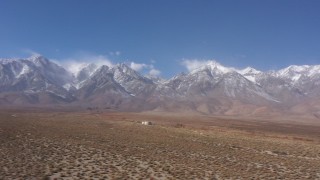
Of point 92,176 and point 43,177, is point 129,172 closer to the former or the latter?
point 92,176

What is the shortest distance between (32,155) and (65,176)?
621 cm

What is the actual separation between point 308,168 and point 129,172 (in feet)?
42.7

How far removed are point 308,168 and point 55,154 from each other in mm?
17220

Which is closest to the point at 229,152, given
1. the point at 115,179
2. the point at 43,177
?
the point at 115,179

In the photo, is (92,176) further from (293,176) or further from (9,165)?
(293,176)

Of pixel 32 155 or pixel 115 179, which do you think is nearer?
pixel 115 179

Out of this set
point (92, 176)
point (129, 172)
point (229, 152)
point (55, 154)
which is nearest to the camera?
point (92, 176)

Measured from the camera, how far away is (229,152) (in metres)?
35.8

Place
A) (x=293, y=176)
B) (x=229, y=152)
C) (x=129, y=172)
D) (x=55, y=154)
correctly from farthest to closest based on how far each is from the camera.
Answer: (x=229, y=152)
(x=55, y=154)
(x=293, y=176)
(x=129, y=172)

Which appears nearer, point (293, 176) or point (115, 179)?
point (115, 179)

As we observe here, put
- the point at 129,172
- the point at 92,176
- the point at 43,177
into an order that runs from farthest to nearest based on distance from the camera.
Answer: the point at 129,172 → the point at 92,176 → the point at 43,177

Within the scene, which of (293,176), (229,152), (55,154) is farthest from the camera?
(229,152)

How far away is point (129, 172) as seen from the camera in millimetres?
23531

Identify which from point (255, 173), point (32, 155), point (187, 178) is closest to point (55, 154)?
point (32, 155)
